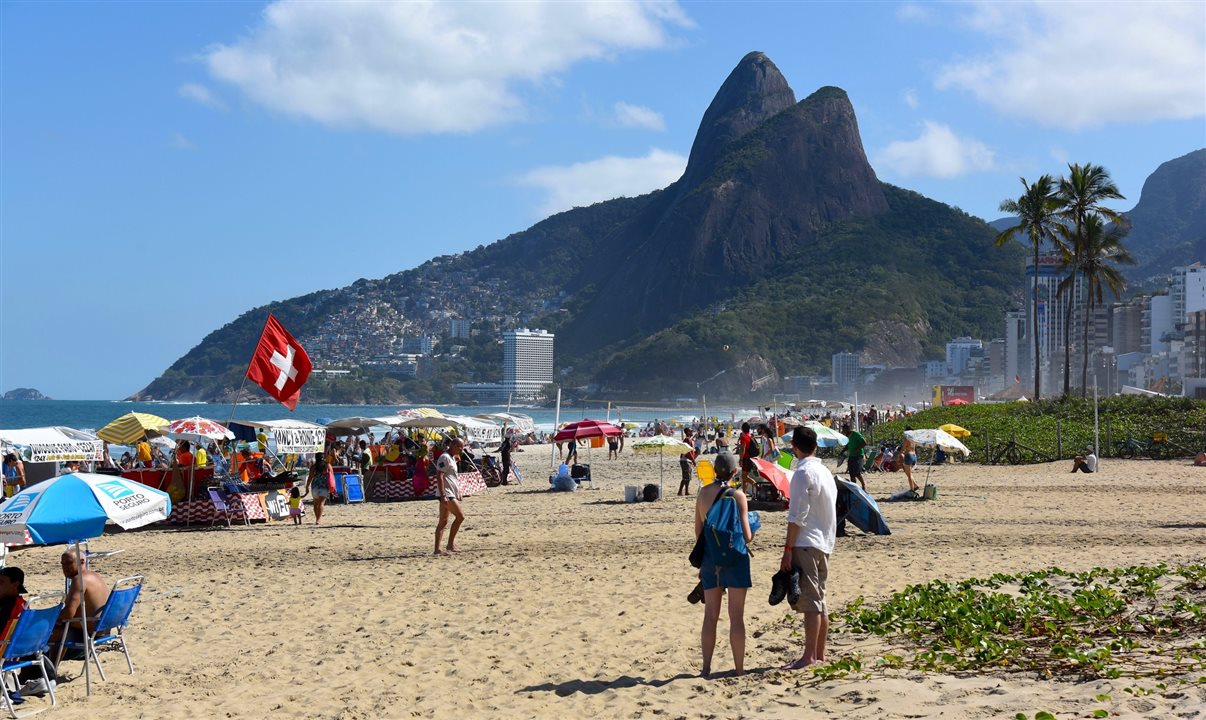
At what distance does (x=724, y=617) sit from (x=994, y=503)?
9.83 metres

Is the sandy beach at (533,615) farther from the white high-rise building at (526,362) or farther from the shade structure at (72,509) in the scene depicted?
the white high-rise building at (526,362)

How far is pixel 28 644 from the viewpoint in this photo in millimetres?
6328

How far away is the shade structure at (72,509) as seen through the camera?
6.52m

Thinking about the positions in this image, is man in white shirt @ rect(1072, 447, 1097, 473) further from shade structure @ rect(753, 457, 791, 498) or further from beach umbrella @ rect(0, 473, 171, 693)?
beach umbrella @ rect(0, 473, 171, 693)

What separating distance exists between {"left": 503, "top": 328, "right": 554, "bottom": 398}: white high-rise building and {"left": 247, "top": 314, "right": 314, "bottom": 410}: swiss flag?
6389 inches

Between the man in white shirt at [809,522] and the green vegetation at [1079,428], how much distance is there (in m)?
21.4

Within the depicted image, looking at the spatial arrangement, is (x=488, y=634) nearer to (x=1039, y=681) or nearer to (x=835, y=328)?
(x=1039, y=681)

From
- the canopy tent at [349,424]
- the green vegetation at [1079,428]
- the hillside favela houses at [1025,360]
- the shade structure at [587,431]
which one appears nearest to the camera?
the shade structure at [587,431]

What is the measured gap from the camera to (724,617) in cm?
813

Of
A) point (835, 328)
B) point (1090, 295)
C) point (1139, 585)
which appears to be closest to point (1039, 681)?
point (1139, 585)

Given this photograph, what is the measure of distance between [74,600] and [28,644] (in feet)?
1.60

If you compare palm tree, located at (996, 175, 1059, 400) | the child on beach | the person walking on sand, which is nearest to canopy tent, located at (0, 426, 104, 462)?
the child on beach

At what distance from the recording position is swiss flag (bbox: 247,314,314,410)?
15.2m

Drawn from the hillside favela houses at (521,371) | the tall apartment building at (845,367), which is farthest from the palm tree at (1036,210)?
the hillside favela houses at (521,371)
